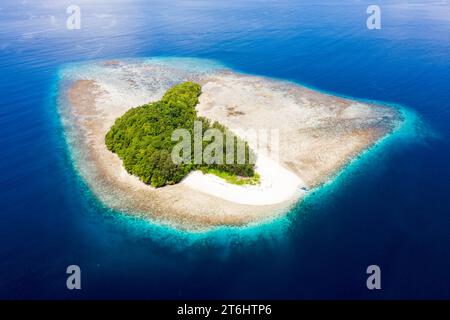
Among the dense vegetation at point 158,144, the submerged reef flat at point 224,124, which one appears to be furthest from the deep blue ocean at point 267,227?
the dense vegetation at point 158,144

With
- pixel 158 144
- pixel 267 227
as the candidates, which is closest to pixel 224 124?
pixel 158 144

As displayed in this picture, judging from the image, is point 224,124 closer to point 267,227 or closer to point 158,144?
point 158,144

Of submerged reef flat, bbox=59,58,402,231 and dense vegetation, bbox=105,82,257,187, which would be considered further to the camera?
dense vegetation, bbox=105,82,257,187

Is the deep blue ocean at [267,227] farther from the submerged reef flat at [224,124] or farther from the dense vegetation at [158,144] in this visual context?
the dense vegetation at [158,144]

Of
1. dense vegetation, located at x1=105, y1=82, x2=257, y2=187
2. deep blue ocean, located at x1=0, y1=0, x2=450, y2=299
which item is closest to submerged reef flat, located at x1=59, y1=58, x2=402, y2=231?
dense vegetation, located at x1=105, y1=82, x2=257, y2=187

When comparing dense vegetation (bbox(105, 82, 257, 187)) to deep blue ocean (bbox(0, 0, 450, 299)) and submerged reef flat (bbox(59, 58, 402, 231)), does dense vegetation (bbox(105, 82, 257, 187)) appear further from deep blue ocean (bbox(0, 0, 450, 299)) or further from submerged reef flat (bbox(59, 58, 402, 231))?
deep blue ocean (bbox(0, 0, 450, 299))
